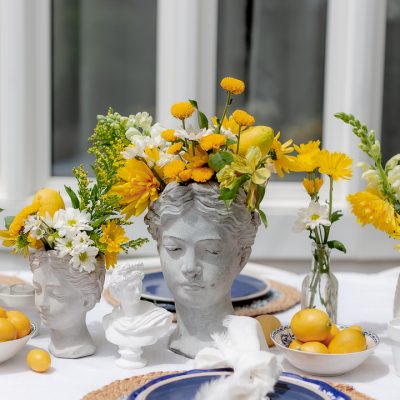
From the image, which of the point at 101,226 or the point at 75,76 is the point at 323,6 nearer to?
the point at 75,76

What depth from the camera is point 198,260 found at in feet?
3.65

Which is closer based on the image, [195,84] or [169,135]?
[169,135]

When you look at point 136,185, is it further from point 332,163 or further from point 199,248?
point 332,163

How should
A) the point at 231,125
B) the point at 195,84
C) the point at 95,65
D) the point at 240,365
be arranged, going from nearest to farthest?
the point at 240,365 → the point at 231,125 → the point at 195,84 → the point at 95,65

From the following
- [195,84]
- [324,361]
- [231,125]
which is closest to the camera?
[324,361]

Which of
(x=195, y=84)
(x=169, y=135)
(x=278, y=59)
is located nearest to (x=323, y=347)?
(x=169, y=135)

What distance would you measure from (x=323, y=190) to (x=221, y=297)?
5.11 ft

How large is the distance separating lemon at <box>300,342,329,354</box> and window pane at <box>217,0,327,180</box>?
170 centimetres

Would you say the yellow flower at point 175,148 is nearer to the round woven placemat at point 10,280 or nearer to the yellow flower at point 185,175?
the yellow flower at point 185,175

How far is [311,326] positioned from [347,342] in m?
0.06

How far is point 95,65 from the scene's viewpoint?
2.69 m

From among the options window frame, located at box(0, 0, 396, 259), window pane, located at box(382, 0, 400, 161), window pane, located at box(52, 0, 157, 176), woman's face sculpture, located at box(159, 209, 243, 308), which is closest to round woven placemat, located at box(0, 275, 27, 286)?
woman's face sculpture, located at box(159, 209, 243, 308)

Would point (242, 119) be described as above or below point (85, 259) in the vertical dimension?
above

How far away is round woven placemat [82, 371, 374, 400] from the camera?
0.95 m
